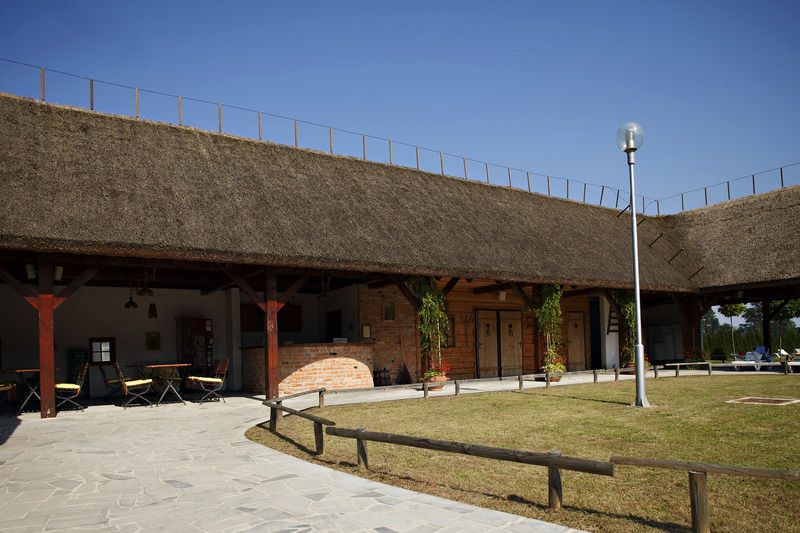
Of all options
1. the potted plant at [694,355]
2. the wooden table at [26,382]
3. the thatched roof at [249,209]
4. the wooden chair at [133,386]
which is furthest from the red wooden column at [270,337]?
the potted plant at [694,355]

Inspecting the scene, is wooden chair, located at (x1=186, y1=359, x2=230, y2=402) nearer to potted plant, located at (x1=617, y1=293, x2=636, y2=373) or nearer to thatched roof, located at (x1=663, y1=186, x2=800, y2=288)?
potted plant, located at (x1=617, y1=293, x2=636, y2=373)

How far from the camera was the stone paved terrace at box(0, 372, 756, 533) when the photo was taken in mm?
4195

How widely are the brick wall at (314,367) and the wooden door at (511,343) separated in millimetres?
5357

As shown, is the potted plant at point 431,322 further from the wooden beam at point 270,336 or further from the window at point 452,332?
the wooden beam at point 270,336

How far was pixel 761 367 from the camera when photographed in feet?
62.1

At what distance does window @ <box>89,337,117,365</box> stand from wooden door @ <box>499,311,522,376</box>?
1011cm

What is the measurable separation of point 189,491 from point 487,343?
1318cm

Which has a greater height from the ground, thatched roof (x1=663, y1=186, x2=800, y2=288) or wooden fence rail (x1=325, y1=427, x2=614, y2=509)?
thatched roof (x1=663, y1=186, x2=800, y2=288)

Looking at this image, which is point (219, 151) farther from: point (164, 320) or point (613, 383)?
point (613, 383)

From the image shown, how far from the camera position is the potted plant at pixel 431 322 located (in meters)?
13.7

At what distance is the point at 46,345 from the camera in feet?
30.8

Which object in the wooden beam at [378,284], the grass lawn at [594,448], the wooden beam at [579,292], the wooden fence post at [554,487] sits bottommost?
the grass lawn at [594,448]

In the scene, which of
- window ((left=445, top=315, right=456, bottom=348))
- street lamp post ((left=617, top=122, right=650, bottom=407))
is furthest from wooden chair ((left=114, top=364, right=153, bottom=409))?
street lamp post ((left=617, top=122, right=650, bottom=407))

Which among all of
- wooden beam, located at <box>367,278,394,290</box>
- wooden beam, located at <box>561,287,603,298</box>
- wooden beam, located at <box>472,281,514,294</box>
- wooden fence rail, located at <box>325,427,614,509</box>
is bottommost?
wooden fence rail, located at <box>325,427,614,509</box>
